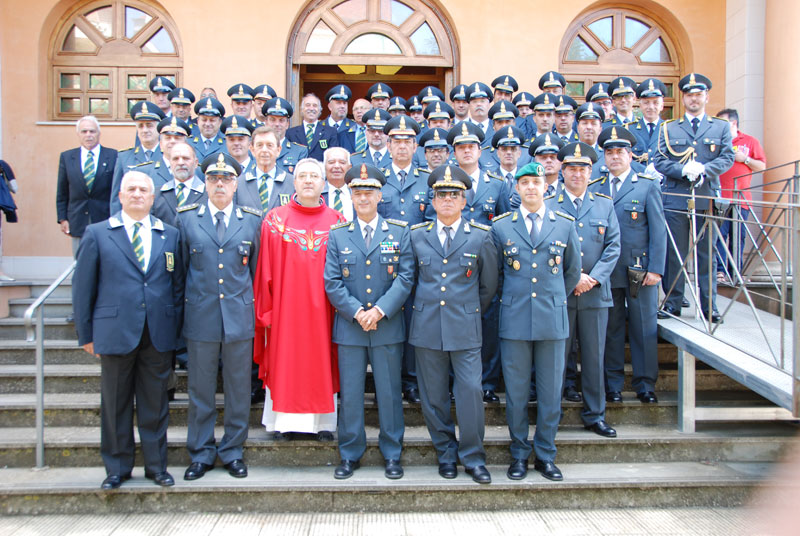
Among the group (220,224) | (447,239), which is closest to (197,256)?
(220,224)

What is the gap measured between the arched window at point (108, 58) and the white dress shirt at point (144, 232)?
17.4 feet

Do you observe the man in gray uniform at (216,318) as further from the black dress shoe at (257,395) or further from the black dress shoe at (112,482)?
the black dress shoe at (257,395)

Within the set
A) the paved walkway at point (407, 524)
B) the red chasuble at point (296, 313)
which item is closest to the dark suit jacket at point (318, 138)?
the red chasuble at point (296, 313)

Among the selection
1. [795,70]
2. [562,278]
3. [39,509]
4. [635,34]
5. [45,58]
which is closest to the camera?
[39,509]

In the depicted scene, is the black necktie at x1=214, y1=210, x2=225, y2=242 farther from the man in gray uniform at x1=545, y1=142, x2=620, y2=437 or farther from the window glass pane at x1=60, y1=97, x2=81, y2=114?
the window glass pane at x1=60, y1=97, x2=81, y2=114

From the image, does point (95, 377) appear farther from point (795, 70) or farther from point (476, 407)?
point (795, 70)

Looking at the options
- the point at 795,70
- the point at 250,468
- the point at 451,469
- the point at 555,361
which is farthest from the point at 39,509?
the point at 795,70

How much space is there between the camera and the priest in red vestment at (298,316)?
15.1 feet

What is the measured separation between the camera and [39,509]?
421 cm

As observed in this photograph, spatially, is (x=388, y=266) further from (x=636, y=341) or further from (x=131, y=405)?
(x=636, y=341)

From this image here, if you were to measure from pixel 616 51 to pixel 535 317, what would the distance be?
6.48 m

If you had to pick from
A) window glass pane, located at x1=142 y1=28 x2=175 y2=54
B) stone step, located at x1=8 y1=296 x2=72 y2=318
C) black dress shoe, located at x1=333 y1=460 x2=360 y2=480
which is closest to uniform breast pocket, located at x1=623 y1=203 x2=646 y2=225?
black dress shoe, located at x1=333 y1=460 x2=360 y2=480

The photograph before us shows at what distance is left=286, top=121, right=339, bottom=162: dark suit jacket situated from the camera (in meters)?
7.19

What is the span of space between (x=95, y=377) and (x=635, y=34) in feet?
28.0
